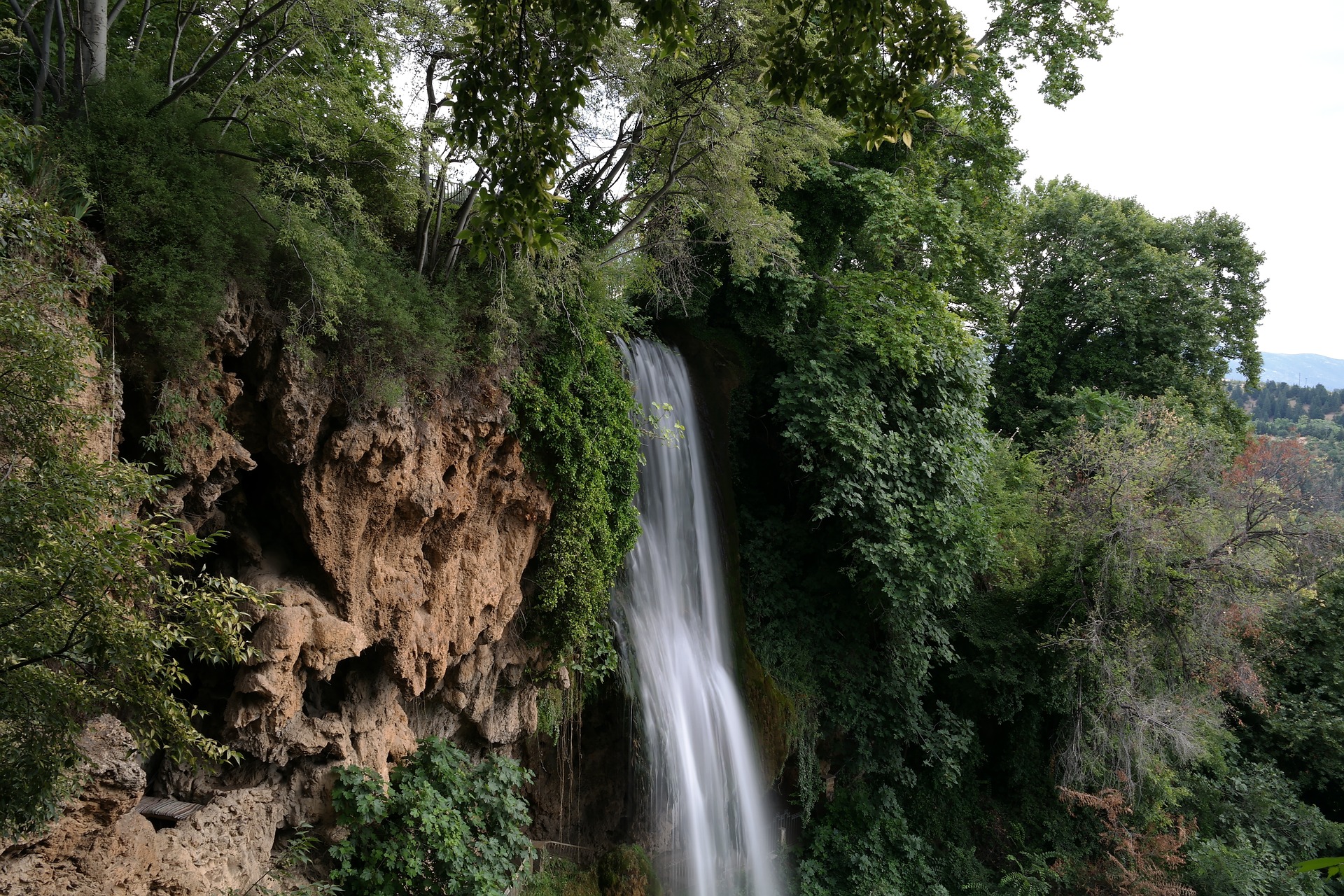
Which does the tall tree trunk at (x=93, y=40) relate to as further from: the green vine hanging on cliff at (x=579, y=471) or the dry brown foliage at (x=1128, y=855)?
the dry brown foliage at (x=1128, y=855)

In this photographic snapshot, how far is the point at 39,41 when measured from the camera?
19.2 feet

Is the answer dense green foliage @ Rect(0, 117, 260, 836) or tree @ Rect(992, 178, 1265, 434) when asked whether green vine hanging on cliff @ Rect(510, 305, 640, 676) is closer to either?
dense green foliage @ Rect(0, 117, 260, 836)

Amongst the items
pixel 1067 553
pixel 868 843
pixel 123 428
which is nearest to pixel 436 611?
pixel 123 428

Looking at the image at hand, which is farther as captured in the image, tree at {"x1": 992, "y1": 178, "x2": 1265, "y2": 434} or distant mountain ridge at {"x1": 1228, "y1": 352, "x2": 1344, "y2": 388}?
distant mountain ridge at {"x1": 1228, "y1": 352, "x2": 1344, "y2": 388}

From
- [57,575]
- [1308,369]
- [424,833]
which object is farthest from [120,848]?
[1308,369]

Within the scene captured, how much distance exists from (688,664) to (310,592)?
527cm

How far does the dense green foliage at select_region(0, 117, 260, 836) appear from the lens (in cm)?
374

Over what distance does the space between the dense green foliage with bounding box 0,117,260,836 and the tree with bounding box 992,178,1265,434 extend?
18240 mm

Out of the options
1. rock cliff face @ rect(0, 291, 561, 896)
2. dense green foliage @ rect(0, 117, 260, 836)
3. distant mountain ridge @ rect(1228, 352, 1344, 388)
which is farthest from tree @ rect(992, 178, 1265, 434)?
distant mountain ridge @ rect(1228, 352, 1344, 388)

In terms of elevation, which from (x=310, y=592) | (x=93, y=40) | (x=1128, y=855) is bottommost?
(x=1128, y=855)

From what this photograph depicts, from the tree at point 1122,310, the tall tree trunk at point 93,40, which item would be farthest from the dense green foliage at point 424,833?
the tree at point 1122,310

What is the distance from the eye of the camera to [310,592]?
23.0 ft

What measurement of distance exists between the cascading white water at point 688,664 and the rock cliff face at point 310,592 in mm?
2155

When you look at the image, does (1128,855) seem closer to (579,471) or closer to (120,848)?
(579,471)
